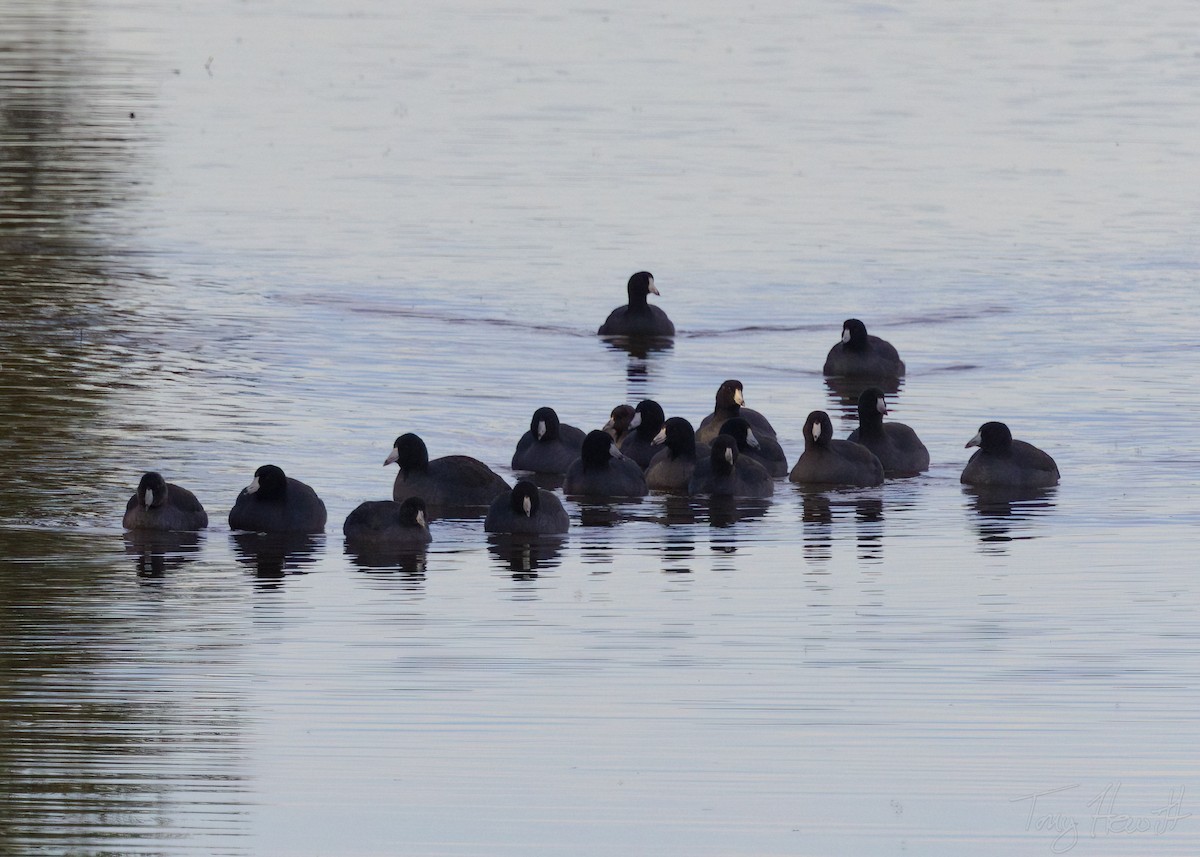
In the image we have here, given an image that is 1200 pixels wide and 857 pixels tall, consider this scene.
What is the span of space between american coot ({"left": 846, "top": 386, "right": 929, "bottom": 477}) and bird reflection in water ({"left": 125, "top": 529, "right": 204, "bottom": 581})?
687cm

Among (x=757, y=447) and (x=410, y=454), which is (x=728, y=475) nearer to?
(x=757, y=447)

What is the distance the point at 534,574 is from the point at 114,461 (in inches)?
224

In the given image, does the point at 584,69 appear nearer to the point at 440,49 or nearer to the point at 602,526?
the point at 440,49

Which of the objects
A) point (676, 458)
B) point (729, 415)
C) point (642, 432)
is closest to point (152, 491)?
point (676, 458)

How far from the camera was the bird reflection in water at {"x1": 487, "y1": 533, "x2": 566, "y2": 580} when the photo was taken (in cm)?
1906

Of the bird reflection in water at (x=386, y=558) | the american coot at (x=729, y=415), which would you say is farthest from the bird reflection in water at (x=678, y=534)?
the bird reflection in water at (x=386, y=558)

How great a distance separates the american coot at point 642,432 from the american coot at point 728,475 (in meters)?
1.35

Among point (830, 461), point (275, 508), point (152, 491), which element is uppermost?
point (830, 461)

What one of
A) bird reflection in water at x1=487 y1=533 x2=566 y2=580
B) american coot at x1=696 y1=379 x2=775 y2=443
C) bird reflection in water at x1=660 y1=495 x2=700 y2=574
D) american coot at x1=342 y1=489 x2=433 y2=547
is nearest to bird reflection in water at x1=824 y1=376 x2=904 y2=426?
american coot at x1=696 y1=379 x2=775 y2=443

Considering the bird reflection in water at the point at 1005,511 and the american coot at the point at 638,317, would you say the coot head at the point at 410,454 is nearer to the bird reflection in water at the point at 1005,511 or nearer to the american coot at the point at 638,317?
the bird reflection in water at the point at 1005,511

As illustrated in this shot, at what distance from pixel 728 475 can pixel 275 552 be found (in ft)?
15.2

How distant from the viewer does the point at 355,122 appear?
5272 centimetres

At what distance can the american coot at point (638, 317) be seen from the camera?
31.1m

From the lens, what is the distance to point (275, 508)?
65.7ft
